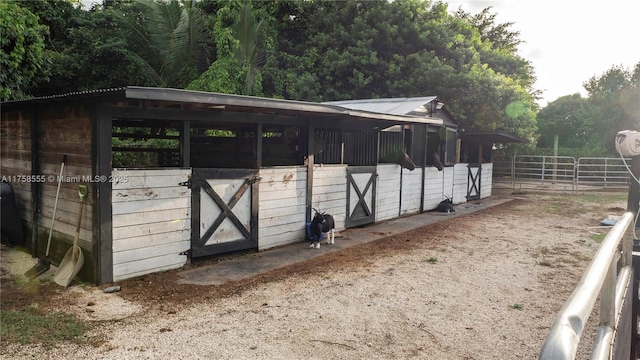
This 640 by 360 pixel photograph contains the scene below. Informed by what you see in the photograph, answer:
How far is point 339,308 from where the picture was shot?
5.09 meters

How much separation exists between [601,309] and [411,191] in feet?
36.3

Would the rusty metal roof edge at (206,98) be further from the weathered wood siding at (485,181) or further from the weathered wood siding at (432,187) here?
the weathered wood siding at (485,181)

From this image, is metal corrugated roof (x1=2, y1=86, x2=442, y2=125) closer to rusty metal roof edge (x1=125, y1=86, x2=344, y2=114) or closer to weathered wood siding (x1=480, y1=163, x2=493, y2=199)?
rusty metal roof edge (x1=125, y1=86, x2=344, y2=114)

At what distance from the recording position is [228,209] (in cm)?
706

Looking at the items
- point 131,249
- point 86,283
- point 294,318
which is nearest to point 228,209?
point 131,249

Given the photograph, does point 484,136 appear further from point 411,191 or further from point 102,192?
point 102,192

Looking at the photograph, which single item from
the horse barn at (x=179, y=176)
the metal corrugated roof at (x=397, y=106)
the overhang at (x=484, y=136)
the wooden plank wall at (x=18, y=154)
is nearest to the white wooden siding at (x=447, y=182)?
the overhang at (x=484, y=136)

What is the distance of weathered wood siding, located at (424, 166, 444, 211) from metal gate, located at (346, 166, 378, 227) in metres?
3.19

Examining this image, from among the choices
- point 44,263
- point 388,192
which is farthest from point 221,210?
point 388,192

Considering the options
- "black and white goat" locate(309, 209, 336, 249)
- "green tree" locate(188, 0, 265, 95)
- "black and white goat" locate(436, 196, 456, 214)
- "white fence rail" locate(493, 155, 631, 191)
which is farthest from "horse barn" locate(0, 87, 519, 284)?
"white fence rail" locate(493, 155, 631, 191)

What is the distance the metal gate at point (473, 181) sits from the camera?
16.7m

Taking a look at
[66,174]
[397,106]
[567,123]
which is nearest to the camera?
[66,174]

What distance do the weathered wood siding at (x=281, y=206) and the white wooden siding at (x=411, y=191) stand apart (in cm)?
454

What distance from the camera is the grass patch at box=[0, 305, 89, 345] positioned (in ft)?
13.3
